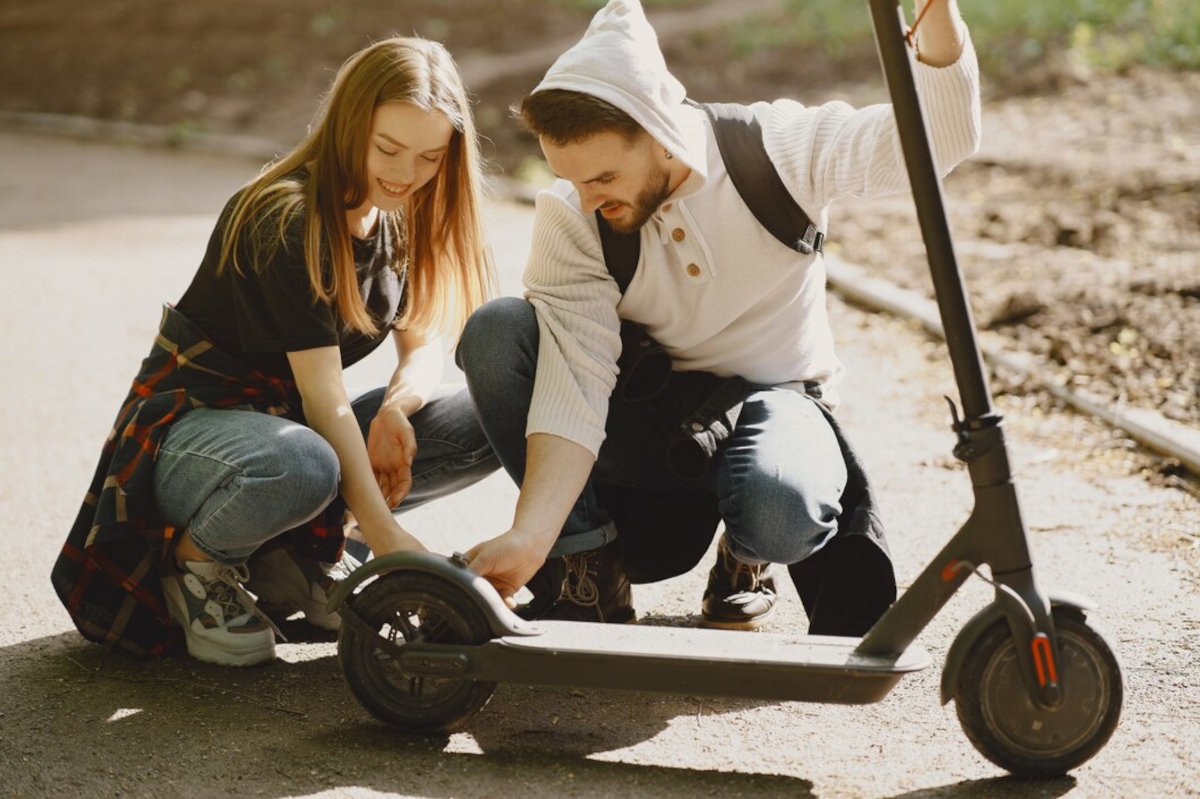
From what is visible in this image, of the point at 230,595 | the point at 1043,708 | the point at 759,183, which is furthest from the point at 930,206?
the point at 230,595

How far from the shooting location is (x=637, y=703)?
2592 mm

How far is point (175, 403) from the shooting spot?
270 cm

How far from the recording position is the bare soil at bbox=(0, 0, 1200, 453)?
15.3 feet

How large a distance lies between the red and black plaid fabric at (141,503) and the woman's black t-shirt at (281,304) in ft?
0.12

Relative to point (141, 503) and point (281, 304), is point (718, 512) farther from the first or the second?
point (141, 503)

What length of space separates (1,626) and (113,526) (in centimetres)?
48

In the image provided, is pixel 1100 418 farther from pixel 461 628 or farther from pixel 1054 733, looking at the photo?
pixel 461 628

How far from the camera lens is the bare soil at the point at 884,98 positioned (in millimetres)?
4676

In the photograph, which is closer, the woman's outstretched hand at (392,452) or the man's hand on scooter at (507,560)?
the man's hand on scooter at (507,560)

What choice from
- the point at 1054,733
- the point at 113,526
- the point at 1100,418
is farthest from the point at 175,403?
the point at 1100,418

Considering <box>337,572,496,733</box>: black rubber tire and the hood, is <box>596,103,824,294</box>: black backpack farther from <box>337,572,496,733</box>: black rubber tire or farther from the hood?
<box>337,572,496,733</box>: black rubber tire

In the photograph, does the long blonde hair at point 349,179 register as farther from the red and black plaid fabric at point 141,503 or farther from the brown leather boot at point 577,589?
the brown leather boot at point 577,589

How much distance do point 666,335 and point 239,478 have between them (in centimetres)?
85

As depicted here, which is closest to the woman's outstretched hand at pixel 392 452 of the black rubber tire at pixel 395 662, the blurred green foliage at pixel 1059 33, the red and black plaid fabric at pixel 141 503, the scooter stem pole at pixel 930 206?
the red and black plaid fabric at pixel 141 503
